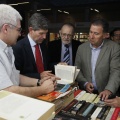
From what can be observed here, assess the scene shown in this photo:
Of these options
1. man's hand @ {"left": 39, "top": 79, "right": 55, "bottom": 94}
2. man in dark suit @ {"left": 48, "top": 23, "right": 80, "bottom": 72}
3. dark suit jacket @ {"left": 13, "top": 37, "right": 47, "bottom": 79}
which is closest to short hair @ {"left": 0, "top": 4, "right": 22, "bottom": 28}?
man's hand @ {"left": 39, "top": 79, "right": 55, "bottom": 94}

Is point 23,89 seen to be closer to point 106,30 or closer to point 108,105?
point 108,105

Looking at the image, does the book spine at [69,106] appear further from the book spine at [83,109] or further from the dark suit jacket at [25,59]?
the dark suit jacket at [25,59]

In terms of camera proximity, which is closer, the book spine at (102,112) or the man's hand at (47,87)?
the book spine at (102,112)

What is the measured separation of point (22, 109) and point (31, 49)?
1493mm

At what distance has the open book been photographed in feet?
6.27

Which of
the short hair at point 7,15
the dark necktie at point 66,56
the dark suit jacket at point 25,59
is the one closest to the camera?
the short hair at point 7,15

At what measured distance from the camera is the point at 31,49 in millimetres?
2357

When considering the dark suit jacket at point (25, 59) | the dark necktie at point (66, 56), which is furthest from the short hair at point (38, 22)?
the dark necktie at point (66, 56)

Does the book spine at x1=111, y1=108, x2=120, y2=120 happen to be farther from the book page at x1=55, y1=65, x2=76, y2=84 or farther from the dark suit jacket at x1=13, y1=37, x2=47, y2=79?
the dark suit jacket at x1=13, y1=37, x2=47, y2=79

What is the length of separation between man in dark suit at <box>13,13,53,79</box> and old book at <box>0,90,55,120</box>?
1.11 m

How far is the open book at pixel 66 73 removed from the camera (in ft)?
6.27

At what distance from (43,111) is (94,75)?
1770 mm

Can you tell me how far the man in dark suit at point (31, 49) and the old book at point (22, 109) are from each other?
3.66 feet

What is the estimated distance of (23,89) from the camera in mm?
1414
